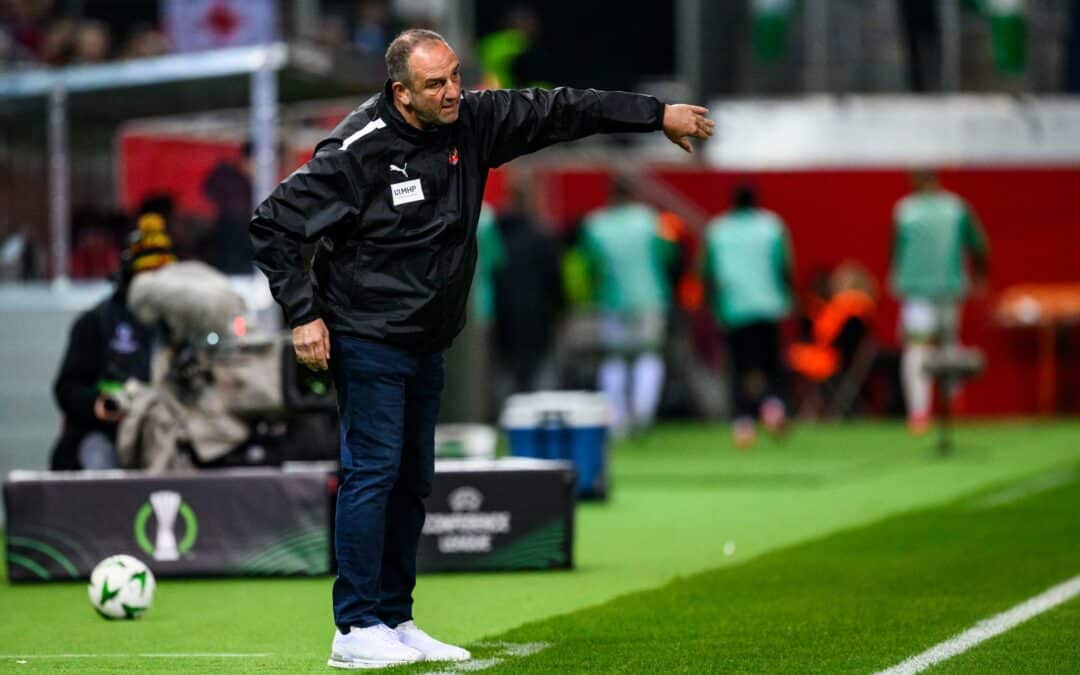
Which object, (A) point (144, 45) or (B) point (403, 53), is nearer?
(B) point (403, 53)

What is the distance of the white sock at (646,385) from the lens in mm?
19953

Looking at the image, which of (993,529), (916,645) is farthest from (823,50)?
(916,645)

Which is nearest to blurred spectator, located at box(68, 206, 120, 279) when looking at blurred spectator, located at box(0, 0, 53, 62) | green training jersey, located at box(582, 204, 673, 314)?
blurred spectator, located at box(0, 0, 53, 62)

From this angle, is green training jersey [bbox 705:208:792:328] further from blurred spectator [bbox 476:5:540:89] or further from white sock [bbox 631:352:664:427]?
blurred spectator [bbox 476:5:540:89]

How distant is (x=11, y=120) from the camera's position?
48.9 ft

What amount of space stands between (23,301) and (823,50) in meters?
13.3

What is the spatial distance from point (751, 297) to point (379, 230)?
1203cm

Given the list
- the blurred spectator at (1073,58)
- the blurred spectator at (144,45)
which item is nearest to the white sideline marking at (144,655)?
the blurred spectator at (144,45)

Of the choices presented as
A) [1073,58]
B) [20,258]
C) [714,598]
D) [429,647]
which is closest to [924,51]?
[1073,58]

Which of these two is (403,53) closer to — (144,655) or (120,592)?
(144,655)

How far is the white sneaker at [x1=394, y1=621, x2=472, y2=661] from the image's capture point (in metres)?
7.36

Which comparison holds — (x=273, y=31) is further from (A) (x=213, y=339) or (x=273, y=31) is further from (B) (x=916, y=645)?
(B) (x=916, y=645)

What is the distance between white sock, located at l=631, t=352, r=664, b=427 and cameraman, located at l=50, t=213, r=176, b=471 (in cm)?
902

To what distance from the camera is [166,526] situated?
10.3 meters
